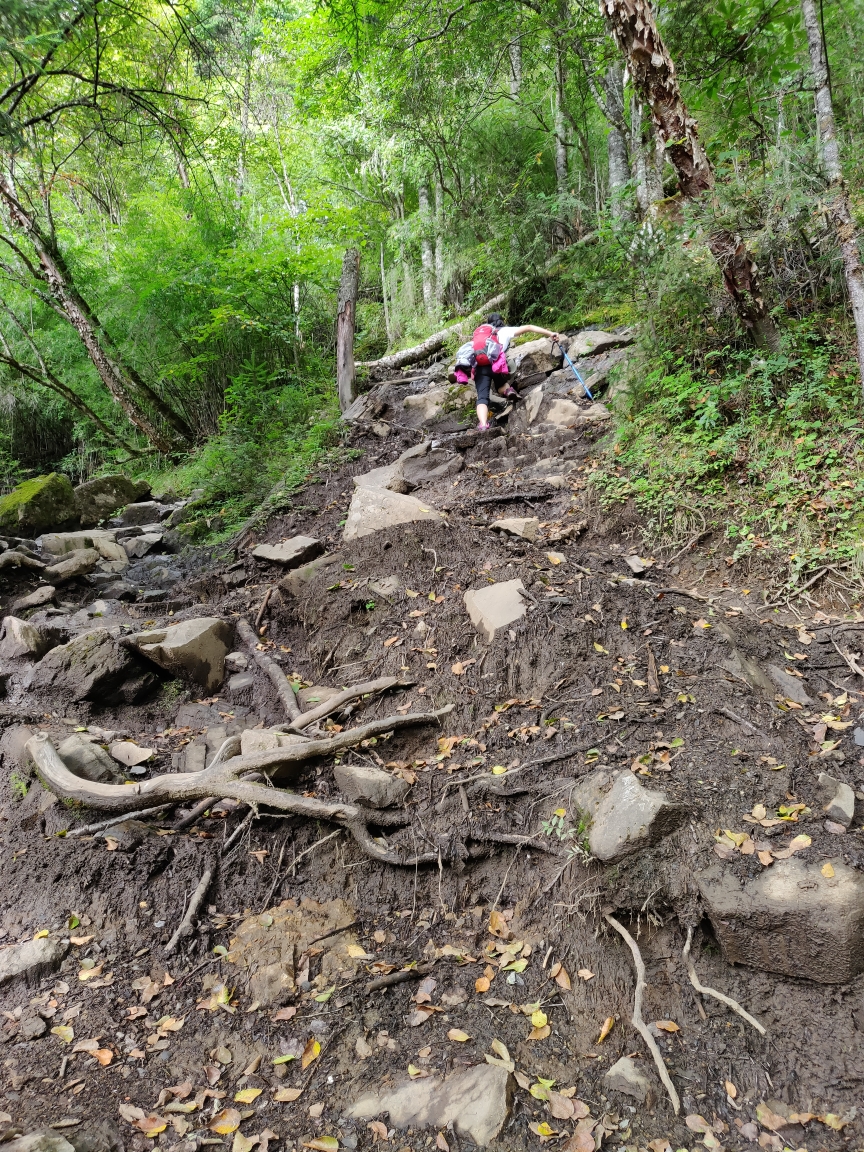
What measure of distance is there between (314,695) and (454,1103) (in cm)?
322

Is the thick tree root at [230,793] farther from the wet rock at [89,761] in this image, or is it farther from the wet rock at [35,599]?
the wet rock at [35,599]

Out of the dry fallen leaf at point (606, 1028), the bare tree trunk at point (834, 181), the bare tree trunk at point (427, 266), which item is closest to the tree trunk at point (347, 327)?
the bare tree trunk at point (427, 266)

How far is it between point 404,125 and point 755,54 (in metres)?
8.82

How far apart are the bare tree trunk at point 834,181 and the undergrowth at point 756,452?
685 mm

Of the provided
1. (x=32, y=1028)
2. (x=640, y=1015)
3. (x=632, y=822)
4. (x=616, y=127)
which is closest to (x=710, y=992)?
(x=640, y=1015)

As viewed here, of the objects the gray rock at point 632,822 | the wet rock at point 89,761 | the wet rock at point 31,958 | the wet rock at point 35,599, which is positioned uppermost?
the wet rock at point 35,599

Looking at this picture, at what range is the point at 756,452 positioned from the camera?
5.68 metres

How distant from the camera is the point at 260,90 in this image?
794 inches

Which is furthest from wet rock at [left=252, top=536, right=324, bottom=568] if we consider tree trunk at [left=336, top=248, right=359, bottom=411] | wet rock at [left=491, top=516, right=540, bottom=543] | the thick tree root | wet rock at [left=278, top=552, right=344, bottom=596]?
tree trunk at [left=336, top=248, right=359, bottom=411]

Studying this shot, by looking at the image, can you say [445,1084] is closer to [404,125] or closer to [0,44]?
[0,44]

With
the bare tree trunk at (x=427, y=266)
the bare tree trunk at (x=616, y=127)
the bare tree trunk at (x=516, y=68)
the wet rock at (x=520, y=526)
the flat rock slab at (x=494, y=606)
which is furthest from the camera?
the bare tree trunk at (x=427, y=266)

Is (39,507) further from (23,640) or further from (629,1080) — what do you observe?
(629,1080)

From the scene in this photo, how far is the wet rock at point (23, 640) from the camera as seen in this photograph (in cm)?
584

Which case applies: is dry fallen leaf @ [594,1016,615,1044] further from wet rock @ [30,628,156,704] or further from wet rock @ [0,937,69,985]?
wet rock @ [30,628,156,704]
